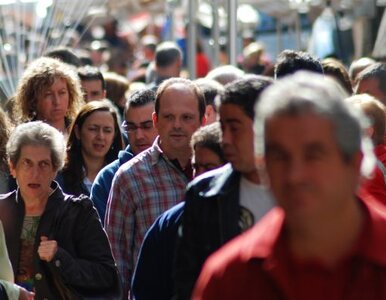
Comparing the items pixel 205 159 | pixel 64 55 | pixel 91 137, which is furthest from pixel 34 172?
pixel 64 55

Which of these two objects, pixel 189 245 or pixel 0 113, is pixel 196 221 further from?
pixel 0 113

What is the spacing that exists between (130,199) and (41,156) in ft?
1.70

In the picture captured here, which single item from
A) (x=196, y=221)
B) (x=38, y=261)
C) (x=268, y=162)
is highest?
(x=268, y=162)

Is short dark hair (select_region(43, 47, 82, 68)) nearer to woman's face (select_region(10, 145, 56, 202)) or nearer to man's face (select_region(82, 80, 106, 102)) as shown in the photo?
man's face (select_region(82, 80, 106, 102))

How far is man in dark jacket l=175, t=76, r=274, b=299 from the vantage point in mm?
4699

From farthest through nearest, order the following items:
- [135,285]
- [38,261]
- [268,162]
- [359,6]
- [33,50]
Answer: [359,6]
[33,50]
[38,261]
[135,285]
[268,162]

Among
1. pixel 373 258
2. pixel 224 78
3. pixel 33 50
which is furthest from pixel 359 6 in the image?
pixel 373 258

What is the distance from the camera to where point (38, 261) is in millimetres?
6770

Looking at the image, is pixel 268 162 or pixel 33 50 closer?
pixel 268 162

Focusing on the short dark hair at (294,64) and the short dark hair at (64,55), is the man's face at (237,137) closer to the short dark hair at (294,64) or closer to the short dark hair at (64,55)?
the short dark hair at (294,64)

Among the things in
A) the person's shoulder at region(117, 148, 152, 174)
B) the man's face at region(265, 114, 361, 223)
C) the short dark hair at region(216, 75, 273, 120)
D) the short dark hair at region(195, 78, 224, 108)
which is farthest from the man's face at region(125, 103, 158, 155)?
the man's face at region(265, 114, 361, 223)

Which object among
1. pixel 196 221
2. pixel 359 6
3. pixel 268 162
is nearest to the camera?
pixel 268 162

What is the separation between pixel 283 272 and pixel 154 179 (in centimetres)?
366

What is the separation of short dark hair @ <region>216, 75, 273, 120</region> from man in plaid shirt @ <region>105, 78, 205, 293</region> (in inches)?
82.2
